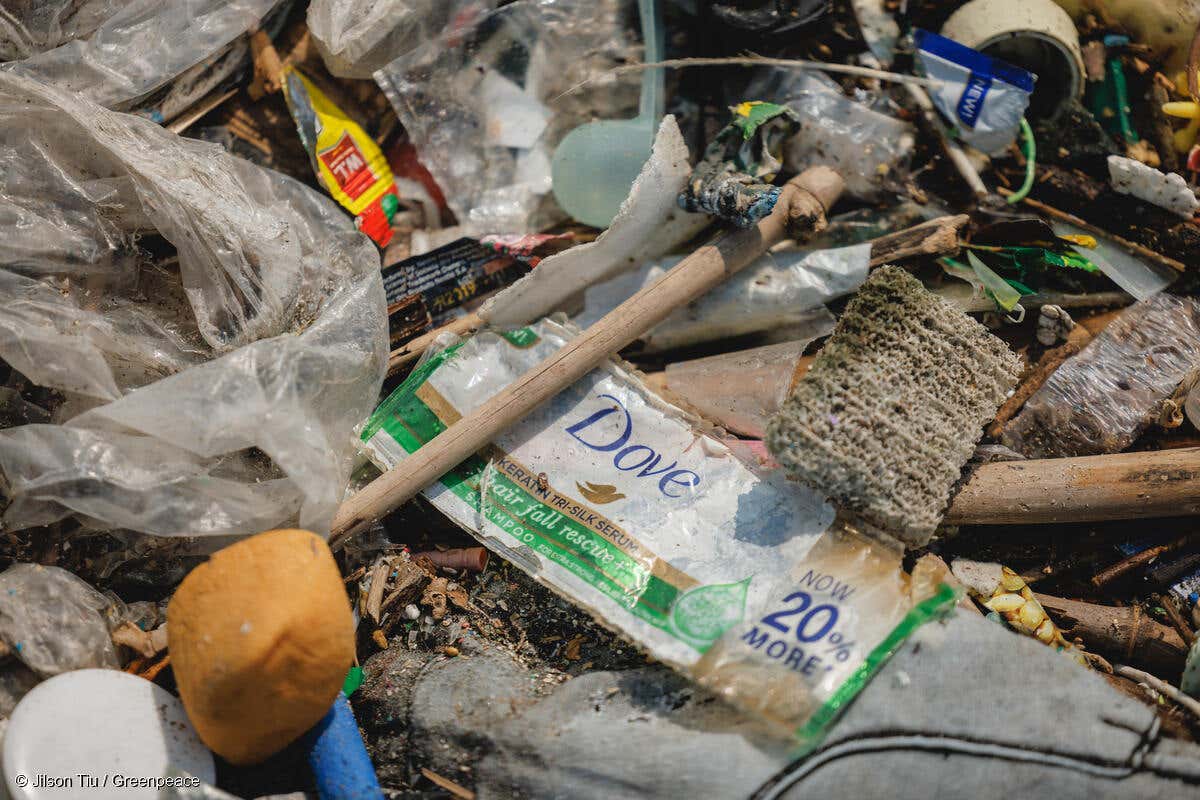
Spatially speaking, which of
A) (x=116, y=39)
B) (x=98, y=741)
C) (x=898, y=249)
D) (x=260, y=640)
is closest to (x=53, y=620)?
(x=98, y=741)

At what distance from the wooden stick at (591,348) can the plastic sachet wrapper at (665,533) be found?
2.9 inches

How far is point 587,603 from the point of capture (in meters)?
1.47

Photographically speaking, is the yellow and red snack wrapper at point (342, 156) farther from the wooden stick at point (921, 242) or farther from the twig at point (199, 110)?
the wooden stick at point (921, 242)

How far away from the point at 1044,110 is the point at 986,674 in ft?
4.72

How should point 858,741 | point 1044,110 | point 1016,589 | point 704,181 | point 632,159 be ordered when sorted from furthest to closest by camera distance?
point 1044,110 → point 632,159 → point 704,181 → point 1016,589 → point 858,741

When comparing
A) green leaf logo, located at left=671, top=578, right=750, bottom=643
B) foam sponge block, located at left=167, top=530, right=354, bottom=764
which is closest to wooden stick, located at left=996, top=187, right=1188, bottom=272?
green leaf logo, located at left=671, top=578, right=750, bottom=643

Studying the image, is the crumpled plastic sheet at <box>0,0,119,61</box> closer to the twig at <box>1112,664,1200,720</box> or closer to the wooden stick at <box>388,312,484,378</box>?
the wooden stick at <box>388,312,484,378</box>

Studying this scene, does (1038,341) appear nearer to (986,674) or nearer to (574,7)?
(986,674)

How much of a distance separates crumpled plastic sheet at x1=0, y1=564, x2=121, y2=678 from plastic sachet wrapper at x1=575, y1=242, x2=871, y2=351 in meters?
1.08

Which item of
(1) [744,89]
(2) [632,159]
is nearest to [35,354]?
(2) [632,159]

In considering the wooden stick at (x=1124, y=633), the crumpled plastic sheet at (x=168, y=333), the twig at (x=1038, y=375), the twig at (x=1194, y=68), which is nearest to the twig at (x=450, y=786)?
the crumpled plastic sheet at (x=168, y=333)

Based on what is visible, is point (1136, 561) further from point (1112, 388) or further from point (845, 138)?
point (845, 138)

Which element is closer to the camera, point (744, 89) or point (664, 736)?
point (664, 736)

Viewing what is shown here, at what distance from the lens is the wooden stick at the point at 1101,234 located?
1801 mm
